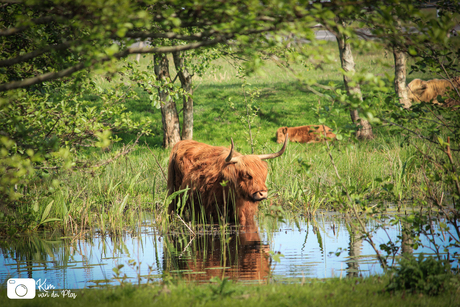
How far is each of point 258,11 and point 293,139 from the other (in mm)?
12384

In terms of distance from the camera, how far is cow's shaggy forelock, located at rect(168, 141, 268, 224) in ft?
21.6

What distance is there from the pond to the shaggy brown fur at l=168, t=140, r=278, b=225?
0.46m

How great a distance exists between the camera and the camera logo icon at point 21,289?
368 cm

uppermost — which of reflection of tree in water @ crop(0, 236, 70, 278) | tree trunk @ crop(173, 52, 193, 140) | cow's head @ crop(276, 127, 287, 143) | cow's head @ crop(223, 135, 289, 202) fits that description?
tree trunk @ crop(173, 52, 193, 140)

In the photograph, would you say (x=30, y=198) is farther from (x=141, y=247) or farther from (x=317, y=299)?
(x=317, y=299)

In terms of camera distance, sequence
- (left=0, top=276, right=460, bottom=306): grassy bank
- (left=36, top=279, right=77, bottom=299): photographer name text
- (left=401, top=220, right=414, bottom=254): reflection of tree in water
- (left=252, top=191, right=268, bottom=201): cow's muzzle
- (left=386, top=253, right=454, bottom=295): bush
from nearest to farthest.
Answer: (left=0, top=276, right=460, bottom=306): grassy bank
(left=386, top=253, right=454, bottom=295): bush
(left=36, top=279, right=77, bottom=299): photographer name text
(left=401, top=220, right=414, bottom=254): reflection of tree in water
(left=252, top=191, right=268, bottom=201): cow's muzzle

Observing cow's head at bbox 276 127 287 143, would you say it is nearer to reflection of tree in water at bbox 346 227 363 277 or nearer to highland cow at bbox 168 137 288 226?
highland cow at bbox 168 137 288 226

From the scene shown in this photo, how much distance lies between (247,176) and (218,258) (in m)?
1.78

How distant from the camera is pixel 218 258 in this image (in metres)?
5.06

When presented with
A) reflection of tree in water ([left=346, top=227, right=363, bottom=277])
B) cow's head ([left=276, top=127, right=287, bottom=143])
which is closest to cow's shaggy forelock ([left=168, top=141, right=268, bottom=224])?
reflection of tree in water ([left=346, top=227, right=363, bottom=277])

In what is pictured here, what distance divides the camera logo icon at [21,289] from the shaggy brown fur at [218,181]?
9.10 ft

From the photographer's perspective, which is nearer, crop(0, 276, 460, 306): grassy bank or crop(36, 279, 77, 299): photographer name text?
crop(0, 276, 460, 306): grassy bank

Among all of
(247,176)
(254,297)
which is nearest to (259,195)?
(247,176)

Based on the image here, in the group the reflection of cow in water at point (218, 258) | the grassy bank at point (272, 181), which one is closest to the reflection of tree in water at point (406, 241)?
the grassy bank at point (272, 181)
